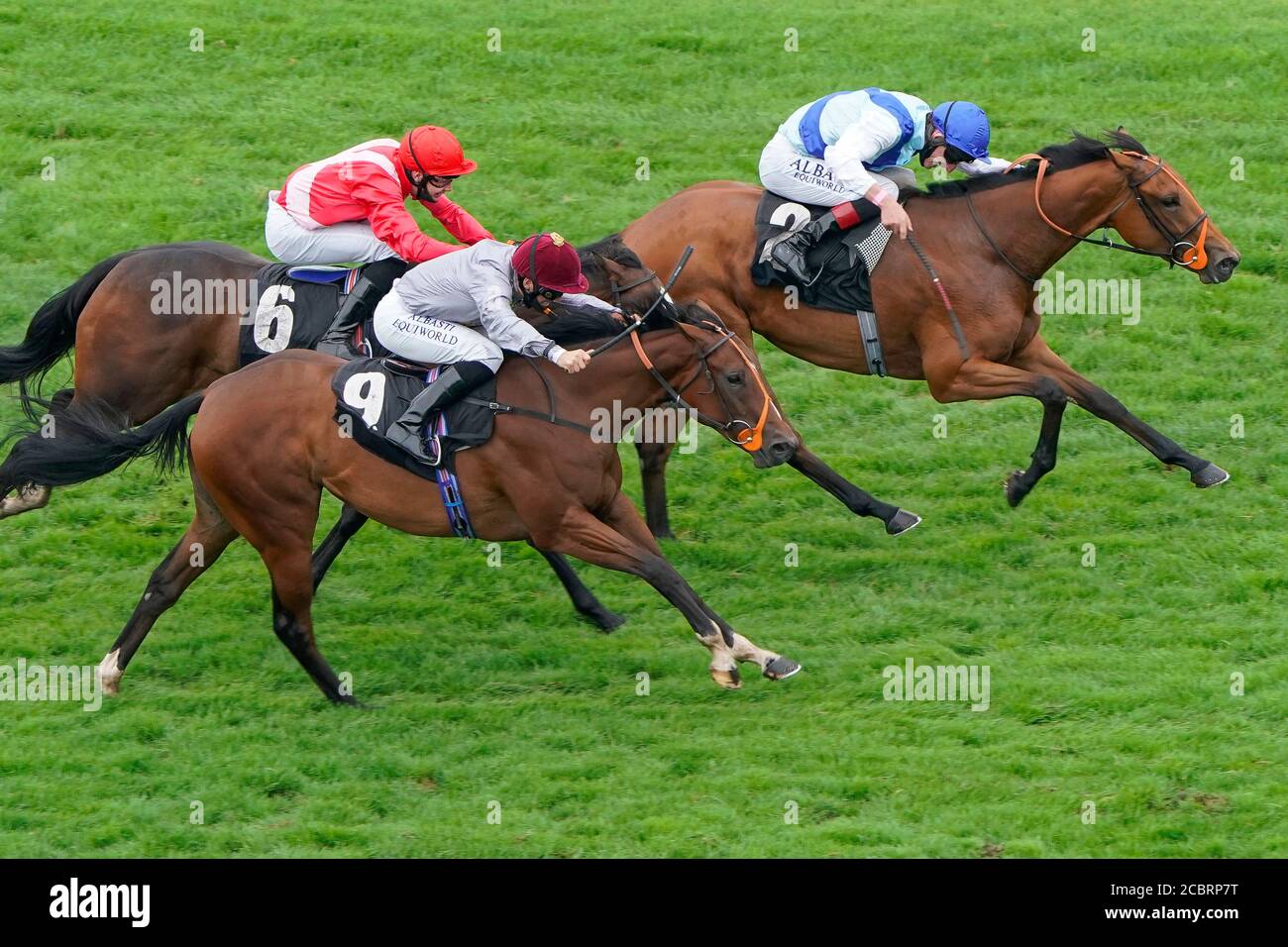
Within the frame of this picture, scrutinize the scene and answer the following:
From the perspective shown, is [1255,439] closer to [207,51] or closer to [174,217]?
[174,217]

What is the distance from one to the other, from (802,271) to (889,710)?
260 cm

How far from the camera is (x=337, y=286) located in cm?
878

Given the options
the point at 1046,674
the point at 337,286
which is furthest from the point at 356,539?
the point at 1046,674

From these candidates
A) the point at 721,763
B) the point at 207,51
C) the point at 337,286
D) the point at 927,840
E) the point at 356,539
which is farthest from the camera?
the point at 207,51

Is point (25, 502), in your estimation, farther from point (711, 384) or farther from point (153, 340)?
point (711, 384)

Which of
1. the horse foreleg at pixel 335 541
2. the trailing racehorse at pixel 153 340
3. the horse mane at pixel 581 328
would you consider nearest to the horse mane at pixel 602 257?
the trailing racehorse at pixel 153 340

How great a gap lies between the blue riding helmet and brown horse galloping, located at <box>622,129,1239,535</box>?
21 centimetres

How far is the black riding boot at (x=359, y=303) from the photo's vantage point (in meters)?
8.57

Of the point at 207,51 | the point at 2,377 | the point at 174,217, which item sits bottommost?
the point at 2,377

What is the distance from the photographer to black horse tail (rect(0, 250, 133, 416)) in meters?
9.09

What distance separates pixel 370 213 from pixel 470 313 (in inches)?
50.2

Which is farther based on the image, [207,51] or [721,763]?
[207,51]

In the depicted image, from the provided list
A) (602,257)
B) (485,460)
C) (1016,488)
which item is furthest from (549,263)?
(1016,488)

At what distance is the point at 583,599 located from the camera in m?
8.72
